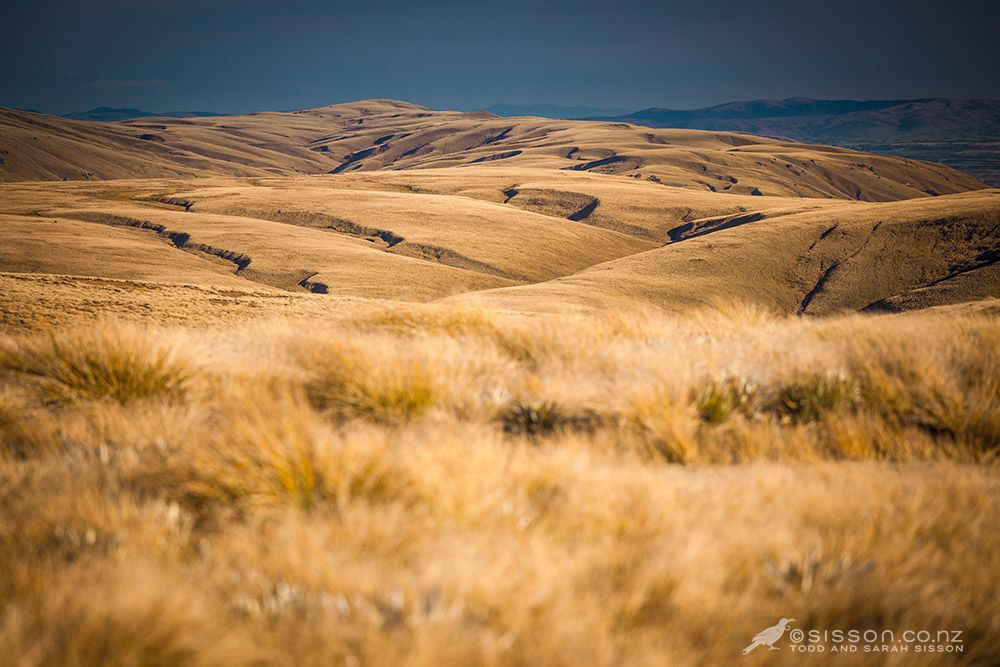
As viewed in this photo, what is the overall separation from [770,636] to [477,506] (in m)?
1.24

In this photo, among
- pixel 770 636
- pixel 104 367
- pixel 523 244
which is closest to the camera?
pixel 770 636

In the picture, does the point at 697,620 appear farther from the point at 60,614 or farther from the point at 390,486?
the point at 60,614

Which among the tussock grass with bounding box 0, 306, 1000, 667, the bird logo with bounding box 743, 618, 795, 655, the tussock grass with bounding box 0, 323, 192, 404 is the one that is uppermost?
the tussock grass with bounding box 0, 323, 192, 404

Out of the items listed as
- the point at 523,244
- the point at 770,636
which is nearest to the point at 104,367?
the point at 770,636

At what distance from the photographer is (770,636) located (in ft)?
6.42

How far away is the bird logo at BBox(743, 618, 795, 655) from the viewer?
6.29ft

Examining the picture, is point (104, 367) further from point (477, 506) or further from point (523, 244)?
point (523, 244)

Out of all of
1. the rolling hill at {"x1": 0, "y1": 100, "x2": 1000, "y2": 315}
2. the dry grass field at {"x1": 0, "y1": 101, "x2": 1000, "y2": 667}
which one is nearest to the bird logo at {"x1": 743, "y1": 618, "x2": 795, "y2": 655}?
the dry grass field at {"x1": 0, "y1": 101, "x2": 1000, "y2": 667}

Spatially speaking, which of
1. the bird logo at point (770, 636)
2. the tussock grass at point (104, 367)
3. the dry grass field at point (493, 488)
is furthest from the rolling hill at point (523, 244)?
the bird logo at point (770, 636)

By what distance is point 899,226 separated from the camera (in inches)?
1752

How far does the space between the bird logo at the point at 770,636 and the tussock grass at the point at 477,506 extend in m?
0.04

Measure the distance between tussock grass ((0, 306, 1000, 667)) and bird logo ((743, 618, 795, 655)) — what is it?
0.04 m

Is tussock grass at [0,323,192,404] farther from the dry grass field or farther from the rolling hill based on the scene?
the rolling hill

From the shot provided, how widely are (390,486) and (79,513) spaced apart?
132cm
